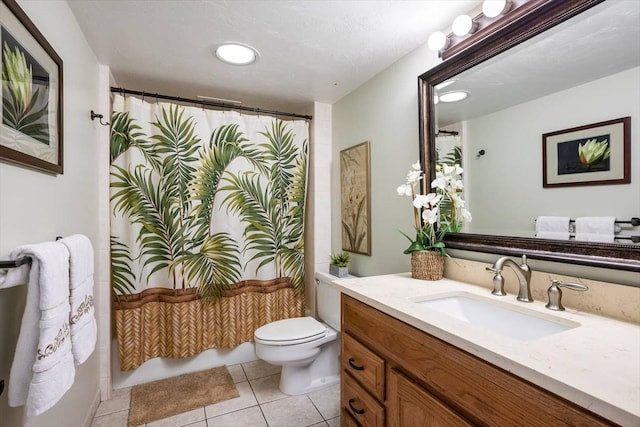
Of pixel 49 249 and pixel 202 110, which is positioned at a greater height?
pixel 202 110

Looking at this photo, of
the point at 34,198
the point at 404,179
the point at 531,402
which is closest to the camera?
the point at 531,402

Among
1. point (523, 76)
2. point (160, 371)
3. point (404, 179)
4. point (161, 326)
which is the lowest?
point (160, 371)

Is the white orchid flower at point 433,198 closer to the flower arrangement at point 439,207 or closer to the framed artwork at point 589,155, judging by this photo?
the flower arrangement at point 439,207

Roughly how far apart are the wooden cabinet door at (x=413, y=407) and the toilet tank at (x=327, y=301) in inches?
40.0

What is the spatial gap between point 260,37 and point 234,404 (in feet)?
7.19

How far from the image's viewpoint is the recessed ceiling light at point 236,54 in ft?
5.77

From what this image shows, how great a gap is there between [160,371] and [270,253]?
→ 3.77 feet

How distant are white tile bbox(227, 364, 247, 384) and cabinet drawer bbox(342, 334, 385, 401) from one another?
3.78ft

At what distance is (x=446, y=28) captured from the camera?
157cm

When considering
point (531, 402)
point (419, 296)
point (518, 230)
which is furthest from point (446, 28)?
point (531, 402)

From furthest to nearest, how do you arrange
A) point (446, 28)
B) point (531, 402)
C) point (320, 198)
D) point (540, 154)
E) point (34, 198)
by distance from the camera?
1. point (320, 198)
2. point (446, 28)
3. point (540, 154)
4. point (34, 198)
5. point (531, 402)

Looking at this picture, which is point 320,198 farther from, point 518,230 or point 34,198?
point 34,198

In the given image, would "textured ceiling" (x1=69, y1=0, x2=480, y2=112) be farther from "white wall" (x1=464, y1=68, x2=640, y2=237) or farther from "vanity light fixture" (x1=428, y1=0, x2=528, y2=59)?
"white wall" (x1=464, y1=68, x2=640, y2=237)

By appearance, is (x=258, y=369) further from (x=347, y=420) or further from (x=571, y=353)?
(x=571, y=353)
